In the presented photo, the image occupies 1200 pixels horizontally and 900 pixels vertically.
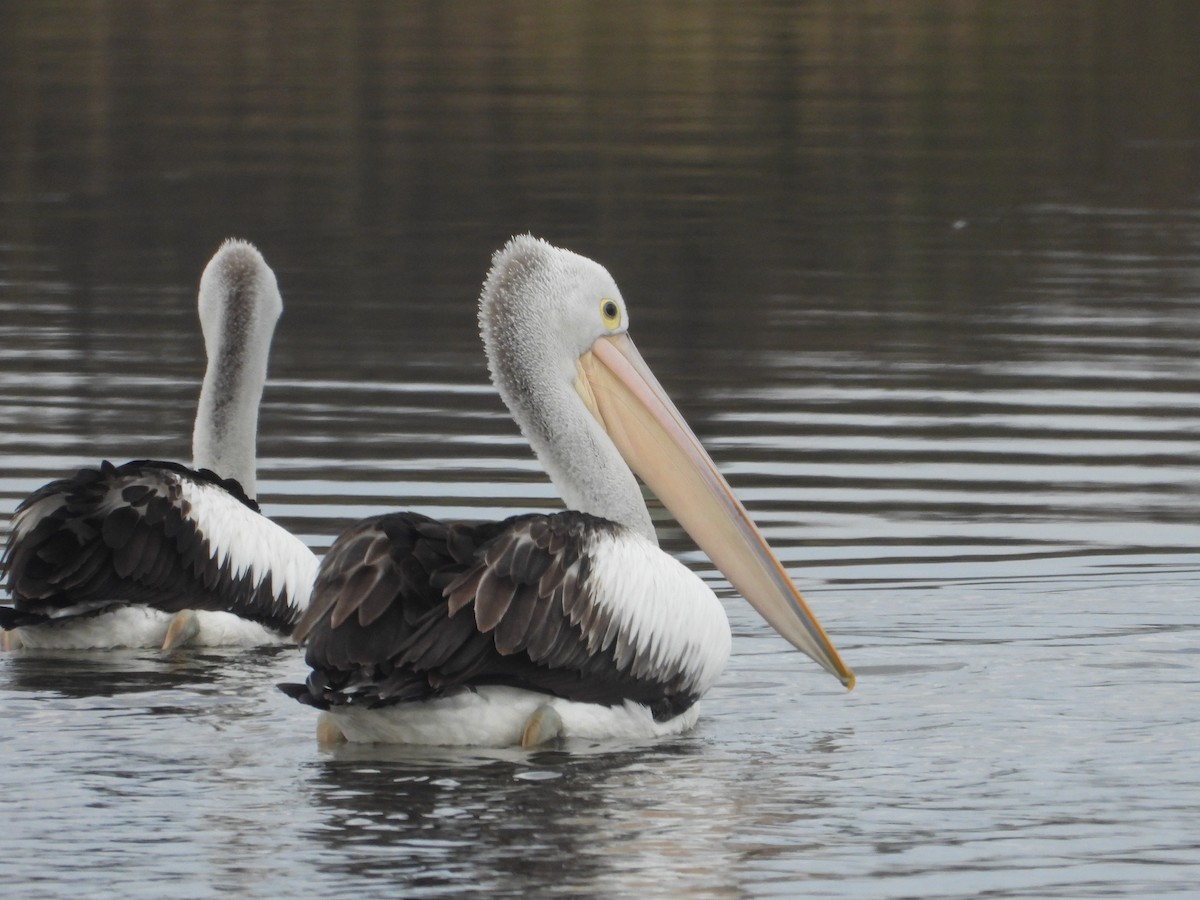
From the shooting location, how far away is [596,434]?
6.73 metres

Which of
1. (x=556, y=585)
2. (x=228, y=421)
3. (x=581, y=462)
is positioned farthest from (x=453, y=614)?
(x=228, y=421)

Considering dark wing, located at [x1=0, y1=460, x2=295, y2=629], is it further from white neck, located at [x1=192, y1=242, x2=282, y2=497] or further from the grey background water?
white neck, located at [x1=192, y1=242, x2=282, y2=497]

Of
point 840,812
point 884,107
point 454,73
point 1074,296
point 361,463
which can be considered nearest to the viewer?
point 840,812

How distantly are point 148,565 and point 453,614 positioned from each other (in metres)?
1.71

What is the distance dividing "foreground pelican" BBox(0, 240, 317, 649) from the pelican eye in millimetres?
1304

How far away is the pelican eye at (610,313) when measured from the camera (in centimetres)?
684

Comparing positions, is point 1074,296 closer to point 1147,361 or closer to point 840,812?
point 1147,361

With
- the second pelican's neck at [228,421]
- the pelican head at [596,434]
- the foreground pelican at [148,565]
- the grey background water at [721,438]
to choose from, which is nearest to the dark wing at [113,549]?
the foreground pelican at [148,565]

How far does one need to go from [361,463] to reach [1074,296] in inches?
266

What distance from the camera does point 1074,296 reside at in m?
15.5

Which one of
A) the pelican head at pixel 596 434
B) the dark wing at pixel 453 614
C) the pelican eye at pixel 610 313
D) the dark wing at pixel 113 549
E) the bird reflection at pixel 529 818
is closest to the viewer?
the bird reflection at pixel 529 818

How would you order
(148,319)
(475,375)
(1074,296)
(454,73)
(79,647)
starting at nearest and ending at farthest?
(79,647) → (475,375) → (148,319) → (1074,296) → (454,73)

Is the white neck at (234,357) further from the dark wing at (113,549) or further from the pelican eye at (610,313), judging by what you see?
the pelican eye at (610,313)

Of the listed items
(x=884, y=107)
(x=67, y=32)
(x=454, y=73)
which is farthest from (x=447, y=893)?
(x=67, y=32)
